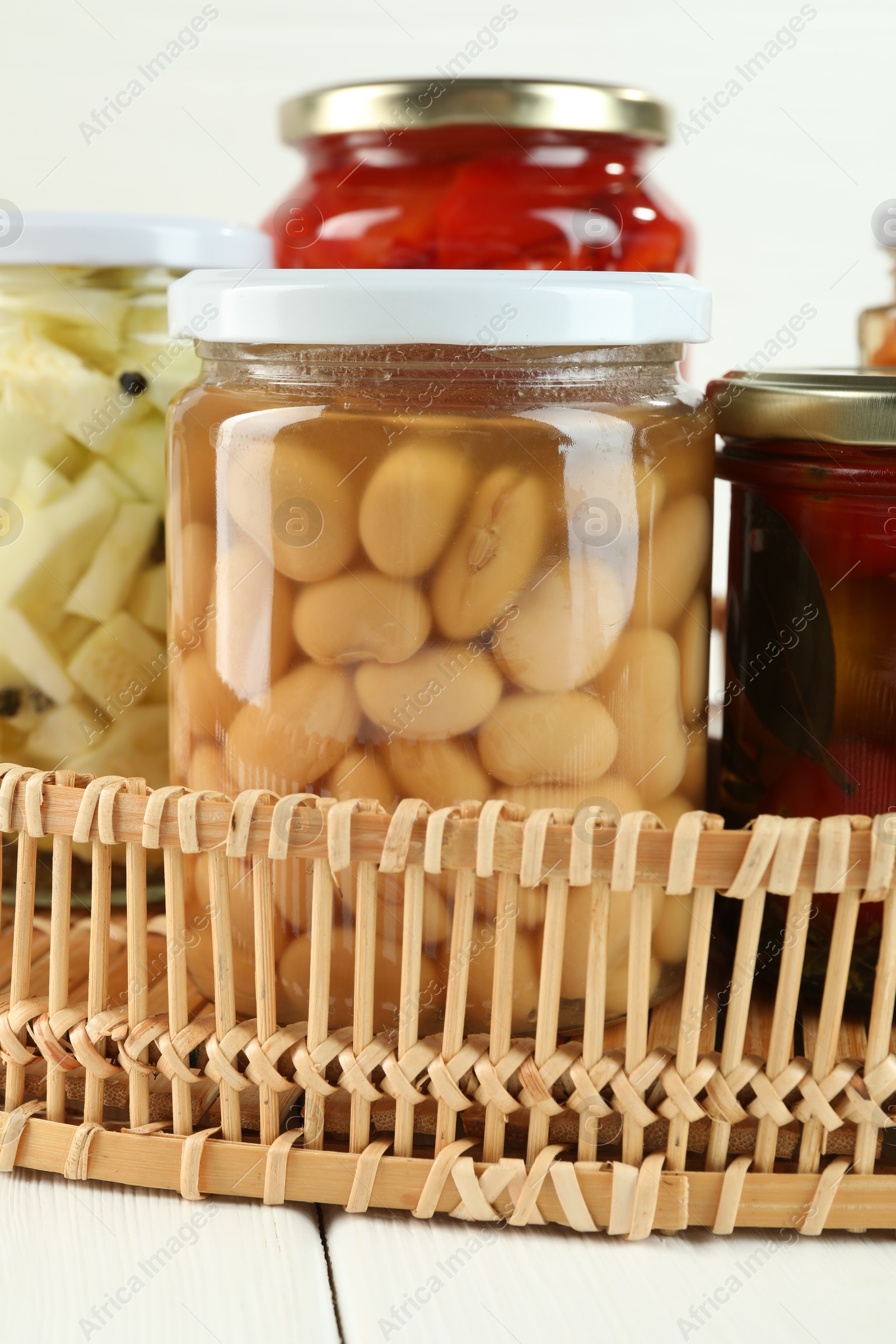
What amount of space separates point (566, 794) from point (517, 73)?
1.68ft

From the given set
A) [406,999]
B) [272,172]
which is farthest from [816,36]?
[406,999]

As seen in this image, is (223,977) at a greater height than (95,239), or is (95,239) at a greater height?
(95,239)

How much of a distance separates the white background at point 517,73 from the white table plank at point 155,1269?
540 mm

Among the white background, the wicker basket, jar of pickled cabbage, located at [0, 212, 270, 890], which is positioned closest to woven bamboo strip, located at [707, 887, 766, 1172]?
the wicker basket

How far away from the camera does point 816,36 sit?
27.4 inches

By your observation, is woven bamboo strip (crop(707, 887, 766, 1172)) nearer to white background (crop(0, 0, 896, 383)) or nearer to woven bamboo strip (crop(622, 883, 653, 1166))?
woven bamboo strip (crop(622, 883, 653, 1166))

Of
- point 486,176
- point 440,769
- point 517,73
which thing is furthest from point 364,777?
point 517,73

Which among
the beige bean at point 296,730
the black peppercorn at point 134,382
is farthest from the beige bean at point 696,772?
the black peppercorn at point 134,382

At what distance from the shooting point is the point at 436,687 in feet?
1.10

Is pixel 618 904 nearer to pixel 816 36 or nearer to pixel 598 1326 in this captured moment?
pixel 598 1326

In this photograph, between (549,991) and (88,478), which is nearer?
(549,991)

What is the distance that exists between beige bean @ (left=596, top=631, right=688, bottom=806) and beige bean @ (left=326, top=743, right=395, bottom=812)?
0.06 meters

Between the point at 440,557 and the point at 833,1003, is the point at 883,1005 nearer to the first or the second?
the point at 833,1003

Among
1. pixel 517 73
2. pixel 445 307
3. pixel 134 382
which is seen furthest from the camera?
pixel 517 73
